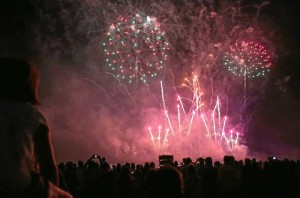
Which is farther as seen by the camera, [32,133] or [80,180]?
[80,180]

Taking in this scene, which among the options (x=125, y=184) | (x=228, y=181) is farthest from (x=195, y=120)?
(x=228, y=181)

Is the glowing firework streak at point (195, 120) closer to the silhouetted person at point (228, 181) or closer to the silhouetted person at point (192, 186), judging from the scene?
the silhouetted person at point (228, 181)

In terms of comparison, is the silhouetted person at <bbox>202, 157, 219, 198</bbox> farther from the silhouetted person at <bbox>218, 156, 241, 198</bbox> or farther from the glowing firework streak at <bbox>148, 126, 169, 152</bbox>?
the glowing firework streak at <bbox>148, 126, 169, 152</bbox>

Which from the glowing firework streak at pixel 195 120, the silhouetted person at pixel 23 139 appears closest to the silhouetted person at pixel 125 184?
the silhouetted person at pixel 23 139

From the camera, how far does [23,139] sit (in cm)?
203

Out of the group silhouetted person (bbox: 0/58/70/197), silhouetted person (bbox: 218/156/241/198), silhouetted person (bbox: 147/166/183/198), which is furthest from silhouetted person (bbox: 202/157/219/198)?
silhouetted person (bbox: 0/58/70/197)

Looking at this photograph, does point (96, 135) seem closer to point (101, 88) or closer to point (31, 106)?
point (101, 88)

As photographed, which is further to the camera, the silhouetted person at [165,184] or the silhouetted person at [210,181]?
the silhouetted person at [210,181]

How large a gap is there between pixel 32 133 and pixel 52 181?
214mm

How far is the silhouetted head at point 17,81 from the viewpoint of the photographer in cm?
212

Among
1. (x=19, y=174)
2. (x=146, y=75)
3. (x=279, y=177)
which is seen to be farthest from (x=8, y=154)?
(x=146, y=75)

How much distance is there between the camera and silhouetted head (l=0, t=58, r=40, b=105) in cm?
212

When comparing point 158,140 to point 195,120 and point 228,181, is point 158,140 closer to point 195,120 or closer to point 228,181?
point 195,120

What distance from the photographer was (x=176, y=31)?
24594 millimetres
